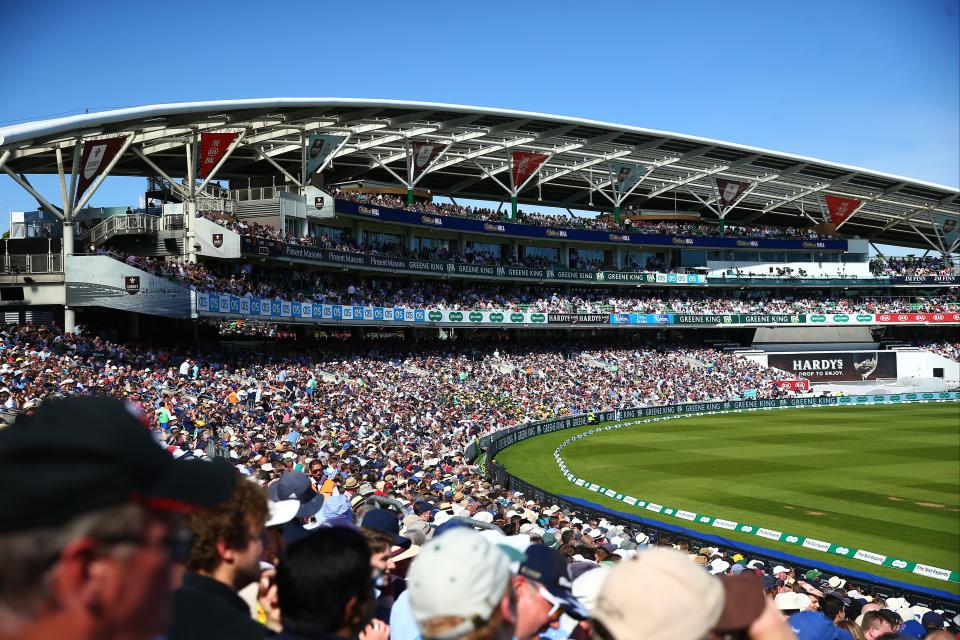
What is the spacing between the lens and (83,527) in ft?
5.65

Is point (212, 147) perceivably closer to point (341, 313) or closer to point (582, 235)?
point (341, 313)

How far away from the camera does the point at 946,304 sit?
73.9m

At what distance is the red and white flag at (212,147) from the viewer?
39156 mm

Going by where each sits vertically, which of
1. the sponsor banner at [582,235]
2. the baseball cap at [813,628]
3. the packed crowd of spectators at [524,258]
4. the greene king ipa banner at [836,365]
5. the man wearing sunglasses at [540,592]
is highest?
the sponsor banner at [582,235]

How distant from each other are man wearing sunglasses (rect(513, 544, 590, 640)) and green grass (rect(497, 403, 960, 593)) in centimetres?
1595

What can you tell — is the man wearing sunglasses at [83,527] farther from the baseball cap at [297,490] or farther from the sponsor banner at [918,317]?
the sponsor banner at [918,317]

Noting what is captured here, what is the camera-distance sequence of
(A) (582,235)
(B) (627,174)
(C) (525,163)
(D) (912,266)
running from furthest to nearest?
(D) (912,266) → (A) (582,235) → (B) (627,174) → (C) (525,163)

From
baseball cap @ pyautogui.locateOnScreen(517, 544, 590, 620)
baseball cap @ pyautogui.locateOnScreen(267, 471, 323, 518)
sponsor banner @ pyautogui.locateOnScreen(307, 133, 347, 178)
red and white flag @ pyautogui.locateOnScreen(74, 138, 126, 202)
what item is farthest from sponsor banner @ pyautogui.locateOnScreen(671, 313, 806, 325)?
baseball cap @ pyautogui.locateOnScreen(517, 544, 590, 620)

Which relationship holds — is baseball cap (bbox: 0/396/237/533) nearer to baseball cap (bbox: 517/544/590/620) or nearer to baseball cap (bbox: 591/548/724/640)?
baseball cap (bbox: 591/548/724/640)

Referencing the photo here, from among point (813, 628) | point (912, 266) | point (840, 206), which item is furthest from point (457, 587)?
point (912, 266)

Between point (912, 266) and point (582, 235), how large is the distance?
3620 cm

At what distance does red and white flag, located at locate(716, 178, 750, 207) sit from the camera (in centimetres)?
6531

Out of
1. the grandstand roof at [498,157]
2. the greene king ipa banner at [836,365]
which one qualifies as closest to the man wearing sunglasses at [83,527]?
the grandstand roof at [498,157]

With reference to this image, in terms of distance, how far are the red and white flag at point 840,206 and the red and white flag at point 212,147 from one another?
164ft
